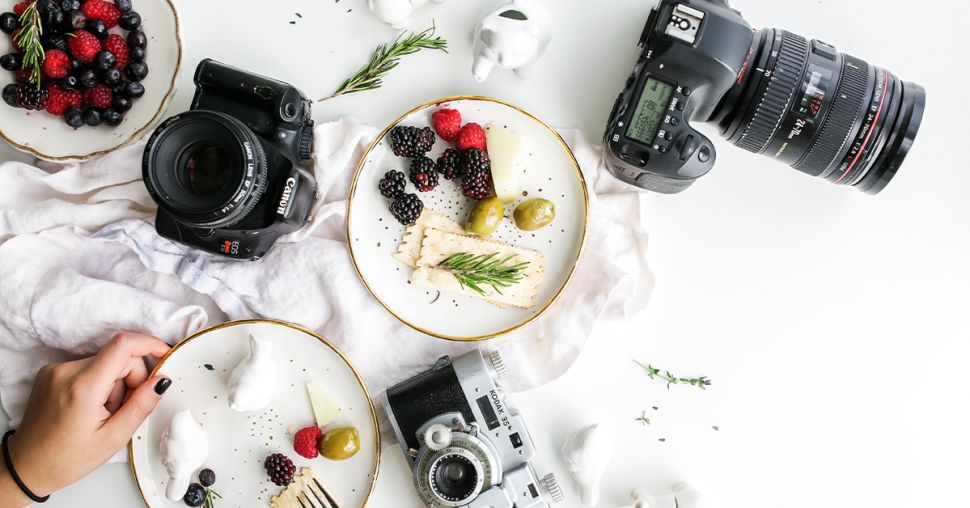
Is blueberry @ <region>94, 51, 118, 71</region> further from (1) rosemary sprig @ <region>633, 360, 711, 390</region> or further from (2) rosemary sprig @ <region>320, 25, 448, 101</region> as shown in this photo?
(1) rosemary sprig @ <region>633, 360, 711, 390</region>

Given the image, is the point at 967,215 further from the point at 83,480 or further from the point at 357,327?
the point at 83,480

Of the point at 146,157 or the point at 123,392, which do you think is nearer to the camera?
the point at 146,157

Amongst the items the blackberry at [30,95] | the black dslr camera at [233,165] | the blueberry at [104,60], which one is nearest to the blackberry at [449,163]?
the black dslr camera at [233,165]

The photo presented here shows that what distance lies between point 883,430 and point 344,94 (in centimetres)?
124

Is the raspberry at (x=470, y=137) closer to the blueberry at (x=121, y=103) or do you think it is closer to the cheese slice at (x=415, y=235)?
the cheese slice at (x=415, y=235)

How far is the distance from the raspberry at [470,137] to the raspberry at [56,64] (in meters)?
0.69

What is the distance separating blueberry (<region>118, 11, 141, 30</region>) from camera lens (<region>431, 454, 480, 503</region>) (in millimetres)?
926

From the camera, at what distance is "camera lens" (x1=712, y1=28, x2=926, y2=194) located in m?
1.06

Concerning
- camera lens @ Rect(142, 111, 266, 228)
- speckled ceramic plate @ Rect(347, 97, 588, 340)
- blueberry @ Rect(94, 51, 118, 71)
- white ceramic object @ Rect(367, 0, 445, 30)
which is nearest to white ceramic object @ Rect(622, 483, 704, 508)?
speckled ceramic plate @ Rect(347, 97, 588, 340)

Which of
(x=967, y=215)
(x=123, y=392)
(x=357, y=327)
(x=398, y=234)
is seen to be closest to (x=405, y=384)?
(x=357, y=327)

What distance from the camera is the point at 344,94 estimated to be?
127cm

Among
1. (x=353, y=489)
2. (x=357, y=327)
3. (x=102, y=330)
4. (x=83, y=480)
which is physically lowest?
(x=83, y=480)

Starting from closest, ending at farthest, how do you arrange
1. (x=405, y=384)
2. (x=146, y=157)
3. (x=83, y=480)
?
(x=146, y=157)
(x=405, y=384)
(x=83, y=480)

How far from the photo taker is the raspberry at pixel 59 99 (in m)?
1.17
